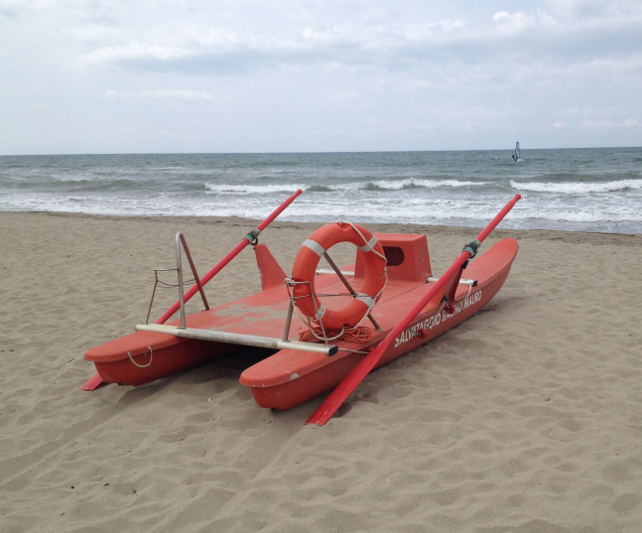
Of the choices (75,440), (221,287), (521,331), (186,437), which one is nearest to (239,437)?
(186,437)

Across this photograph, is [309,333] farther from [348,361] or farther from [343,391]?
[343,391]

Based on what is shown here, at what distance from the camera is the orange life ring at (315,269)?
3.14m

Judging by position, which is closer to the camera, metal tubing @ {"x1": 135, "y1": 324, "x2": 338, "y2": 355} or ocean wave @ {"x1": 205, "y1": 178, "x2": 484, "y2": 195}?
metal tubing @ {"x1": 135, "y1": 324, "x2": 338, "y2": 355}

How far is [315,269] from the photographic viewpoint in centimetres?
329

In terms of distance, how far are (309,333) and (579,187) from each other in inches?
798

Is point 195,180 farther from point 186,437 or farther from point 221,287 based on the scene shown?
point 186,437

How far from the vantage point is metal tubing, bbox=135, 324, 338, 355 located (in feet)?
10.1

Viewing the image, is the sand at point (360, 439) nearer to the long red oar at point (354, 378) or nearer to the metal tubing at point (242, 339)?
the long red oar at point (354, 378)

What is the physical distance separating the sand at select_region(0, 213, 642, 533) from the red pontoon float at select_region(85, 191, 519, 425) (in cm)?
15

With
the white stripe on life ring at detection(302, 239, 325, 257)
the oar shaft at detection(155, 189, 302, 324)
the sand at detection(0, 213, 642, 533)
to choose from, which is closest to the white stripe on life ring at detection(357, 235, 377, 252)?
the white stripe on life ring at detection(302, 239, 325, 257)

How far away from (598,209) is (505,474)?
1360 cm

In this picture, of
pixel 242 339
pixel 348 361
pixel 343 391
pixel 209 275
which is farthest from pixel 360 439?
pixel 209 275

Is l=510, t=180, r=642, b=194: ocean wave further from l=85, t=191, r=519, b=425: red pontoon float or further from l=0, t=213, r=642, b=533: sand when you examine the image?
l=85, t=191, r=519, b=425: red pontoon float

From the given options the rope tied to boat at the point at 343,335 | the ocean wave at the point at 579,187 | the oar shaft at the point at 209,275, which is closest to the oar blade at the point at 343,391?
the rope tied to boat at the point at 343,335
